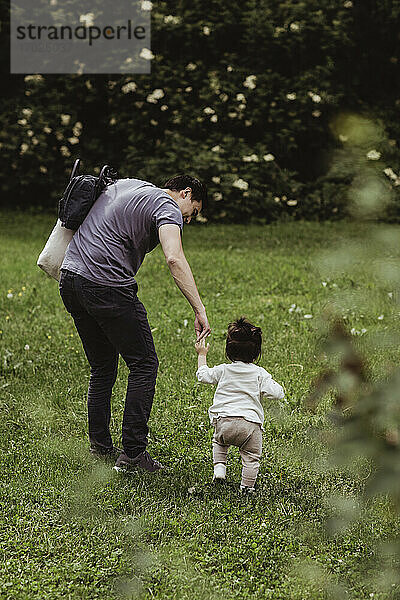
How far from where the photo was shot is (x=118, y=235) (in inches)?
148

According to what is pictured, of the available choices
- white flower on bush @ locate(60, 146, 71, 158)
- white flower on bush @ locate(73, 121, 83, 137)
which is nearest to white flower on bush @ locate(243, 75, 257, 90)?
white flower on bush @ locate(73, 121, 83, 137)

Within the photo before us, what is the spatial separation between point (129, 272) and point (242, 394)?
2.68 feet

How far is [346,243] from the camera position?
1.59m

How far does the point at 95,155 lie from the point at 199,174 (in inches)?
88.6

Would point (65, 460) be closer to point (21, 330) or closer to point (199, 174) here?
point (21, 330)

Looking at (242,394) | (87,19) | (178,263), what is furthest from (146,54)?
(242,394)

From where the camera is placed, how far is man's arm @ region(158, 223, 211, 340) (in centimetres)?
355

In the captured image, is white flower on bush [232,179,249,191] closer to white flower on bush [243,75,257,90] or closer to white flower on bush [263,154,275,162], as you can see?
white flower on bush [263,154,275,162]

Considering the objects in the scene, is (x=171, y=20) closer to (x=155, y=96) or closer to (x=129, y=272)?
(x=155, y=96)

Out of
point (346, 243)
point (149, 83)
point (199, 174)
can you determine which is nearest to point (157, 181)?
point (199, 174)

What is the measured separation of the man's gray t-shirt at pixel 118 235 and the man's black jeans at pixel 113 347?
6 centimetres

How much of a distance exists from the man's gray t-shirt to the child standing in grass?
0.56m

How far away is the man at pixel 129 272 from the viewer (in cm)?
366

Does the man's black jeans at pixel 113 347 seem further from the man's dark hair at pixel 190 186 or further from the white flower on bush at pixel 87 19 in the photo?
the white flower on bush at pixel 87 19
